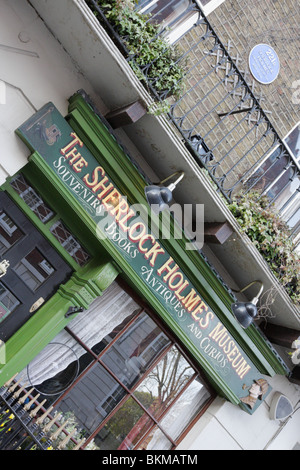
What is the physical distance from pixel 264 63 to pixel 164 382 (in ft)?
19.4

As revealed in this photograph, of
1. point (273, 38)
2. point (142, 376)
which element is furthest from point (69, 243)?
point (273, 38)

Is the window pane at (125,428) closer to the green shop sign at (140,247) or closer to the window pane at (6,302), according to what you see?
the green shop sign at (140,247)

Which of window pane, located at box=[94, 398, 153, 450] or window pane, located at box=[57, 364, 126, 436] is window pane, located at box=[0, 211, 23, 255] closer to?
window pane, located at box=[57, 364, 126, 436]

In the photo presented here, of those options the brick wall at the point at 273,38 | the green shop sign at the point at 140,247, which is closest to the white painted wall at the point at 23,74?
the green shop sign at the point at 140,247

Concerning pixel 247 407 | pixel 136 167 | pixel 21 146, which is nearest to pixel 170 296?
pixel 136 167

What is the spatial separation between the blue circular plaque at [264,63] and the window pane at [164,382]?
5112 millimetres

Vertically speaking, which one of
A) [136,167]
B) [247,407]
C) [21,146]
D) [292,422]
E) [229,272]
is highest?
[21,146]

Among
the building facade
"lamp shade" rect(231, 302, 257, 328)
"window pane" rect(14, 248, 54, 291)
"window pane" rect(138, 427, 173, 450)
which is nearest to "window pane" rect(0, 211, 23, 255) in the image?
the building facade

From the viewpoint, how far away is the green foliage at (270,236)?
5.75 metres

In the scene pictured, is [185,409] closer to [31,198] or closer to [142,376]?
[142,376]

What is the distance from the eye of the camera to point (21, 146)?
15.4ft

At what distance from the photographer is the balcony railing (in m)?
5.35

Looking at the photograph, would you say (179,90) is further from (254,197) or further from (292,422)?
(292,422)
